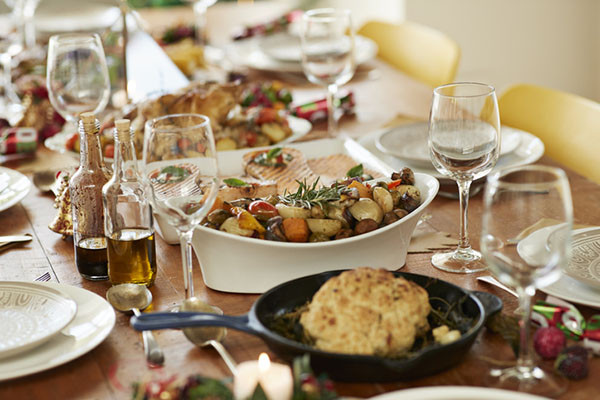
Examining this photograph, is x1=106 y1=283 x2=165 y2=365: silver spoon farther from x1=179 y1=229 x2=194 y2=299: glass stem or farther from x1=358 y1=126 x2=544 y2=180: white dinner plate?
x1=358 y1=126 x2=544 y2=180: white dinner plate

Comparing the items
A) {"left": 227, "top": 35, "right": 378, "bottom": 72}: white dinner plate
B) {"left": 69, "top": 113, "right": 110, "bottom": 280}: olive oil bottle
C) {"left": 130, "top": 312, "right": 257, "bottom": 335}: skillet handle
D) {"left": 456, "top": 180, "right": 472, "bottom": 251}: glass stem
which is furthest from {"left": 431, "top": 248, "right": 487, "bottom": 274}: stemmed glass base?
{"left": 227, "top": 35, "right": 378, "bottom": 72}: white dinner plate

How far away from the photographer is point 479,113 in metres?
1.22

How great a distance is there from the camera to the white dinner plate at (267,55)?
2.72 m

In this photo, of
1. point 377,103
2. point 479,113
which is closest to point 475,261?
point 479,113

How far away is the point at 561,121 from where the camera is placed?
202cm

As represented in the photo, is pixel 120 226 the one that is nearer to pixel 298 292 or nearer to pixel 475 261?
pixel 298 292

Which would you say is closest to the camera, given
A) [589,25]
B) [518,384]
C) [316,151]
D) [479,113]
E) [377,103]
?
[518,384]

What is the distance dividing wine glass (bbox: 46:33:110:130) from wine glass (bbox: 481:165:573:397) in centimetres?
116

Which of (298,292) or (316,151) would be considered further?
(316,151)

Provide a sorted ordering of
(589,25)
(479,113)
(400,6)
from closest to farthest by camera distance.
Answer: (479,113)
(400,6)
(589,25)

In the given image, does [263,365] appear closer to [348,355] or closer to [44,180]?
[348,355]

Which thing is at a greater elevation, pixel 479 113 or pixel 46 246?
pixel 479 113

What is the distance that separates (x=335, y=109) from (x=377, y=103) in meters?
0.23

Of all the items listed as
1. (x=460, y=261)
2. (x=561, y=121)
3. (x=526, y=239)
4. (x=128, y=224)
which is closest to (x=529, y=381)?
(x=526, y=239)
